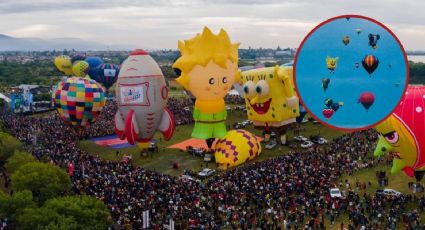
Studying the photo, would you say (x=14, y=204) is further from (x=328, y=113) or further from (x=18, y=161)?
(x=328, y=113)

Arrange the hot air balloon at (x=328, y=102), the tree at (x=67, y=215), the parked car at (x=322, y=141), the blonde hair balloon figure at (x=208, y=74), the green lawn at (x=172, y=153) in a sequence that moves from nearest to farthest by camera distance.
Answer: the tree at (x=67, y=215), the hot air balloon at (x=328, y=102), the blonde hair balloon figure at (x=208, y=74), the green lawn at (x=172, y=153), the parked car at (x=322, y=141)

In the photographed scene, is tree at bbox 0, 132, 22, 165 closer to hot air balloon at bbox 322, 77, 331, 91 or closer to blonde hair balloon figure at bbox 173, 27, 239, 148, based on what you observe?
blonde hair balloon figure at bbox 173, 27, 239, 148

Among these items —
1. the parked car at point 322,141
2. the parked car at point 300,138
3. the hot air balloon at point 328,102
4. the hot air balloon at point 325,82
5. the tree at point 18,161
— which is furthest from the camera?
the parked car at point 300,138

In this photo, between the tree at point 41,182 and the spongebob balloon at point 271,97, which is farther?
the spongebob balloon at point 271,97

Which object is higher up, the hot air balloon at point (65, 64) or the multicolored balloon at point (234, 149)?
the hot air balloon at point (65, 64)

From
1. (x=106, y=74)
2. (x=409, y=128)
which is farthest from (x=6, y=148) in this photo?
(x=106, y=74)

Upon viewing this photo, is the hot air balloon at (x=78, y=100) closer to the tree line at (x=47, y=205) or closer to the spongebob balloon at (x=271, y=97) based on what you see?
the spongebob balloon at (x=271, y=97)

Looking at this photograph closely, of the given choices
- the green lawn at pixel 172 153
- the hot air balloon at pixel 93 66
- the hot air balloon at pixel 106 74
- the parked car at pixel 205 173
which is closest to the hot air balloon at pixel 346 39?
the parked car at pixel 205 173

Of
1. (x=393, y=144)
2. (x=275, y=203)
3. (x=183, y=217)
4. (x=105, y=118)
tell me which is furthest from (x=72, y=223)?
(x=105, y=118)

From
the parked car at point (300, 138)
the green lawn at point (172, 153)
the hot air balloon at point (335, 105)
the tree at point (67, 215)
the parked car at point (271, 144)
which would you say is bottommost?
the green lawn at point (172, 153)
